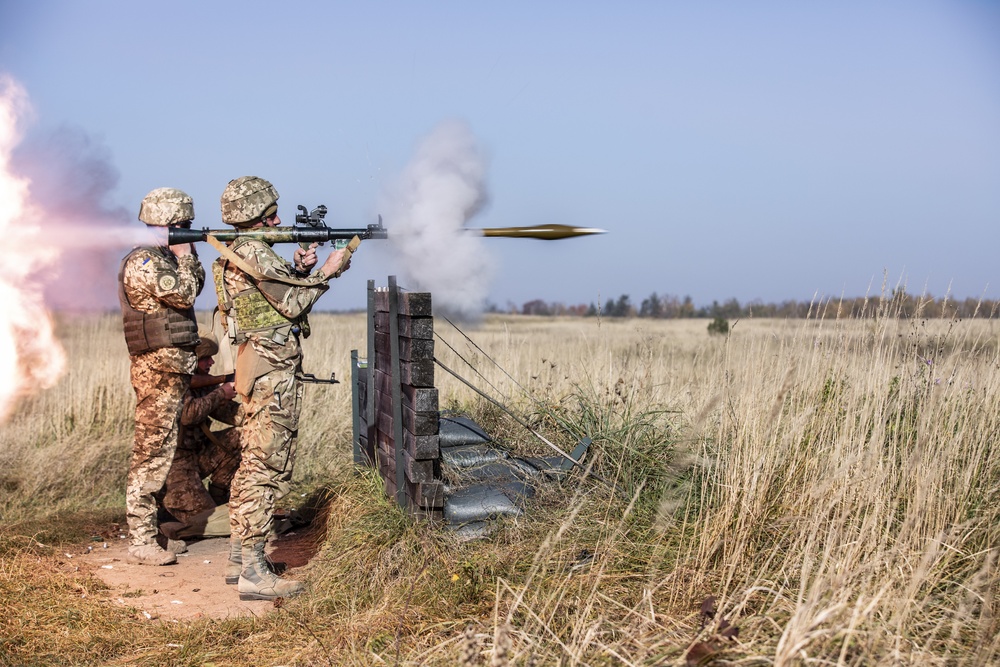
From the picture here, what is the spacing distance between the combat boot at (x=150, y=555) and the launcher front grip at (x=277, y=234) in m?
2.19

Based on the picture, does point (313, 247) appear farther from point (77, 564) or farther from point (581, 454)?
point (77, 564)

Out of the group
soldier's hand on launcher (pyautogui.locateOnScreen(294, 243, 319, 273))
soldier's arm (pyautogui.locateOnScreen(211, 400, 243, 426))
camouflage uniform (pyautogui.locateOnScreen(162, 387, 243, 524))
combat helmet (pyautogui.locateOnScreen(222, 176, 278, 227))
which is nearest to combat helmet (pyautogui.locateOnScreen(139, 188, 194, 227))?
combat helmet (pyautogui.locateOnScreen(222, 176, 278, 227))

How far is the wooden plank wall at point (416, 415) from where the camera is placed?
16.4ft

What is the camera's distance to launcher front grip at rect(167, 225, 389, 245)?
5469mm

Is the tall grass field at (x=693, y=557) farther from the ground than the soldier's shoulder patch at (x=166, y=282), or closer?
closer

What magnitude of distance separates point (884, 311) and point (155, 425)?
5182 millimetres

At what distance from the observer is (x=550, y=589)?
3.96 meters

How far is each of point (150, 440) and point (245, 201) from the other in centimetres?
197

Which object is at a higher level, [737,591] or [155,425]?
[155,425]

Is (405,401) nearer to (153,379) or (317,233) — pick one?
(317,233)

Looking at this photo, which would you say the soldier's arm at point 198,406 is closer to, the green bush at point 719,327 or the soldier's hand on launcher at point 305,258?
the soldier's hand on launcher at point 305,258

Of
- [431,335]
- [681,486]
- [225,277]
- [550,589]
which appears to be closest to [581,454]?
[681,486]

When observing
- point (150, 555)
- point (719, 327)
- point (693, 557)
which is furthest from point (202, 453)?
point (719, 327)

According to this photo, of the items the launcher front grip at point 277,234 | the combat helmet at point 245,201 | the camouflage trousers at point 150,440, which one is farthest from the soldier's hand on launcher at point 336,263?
the camouflage trousers at point 150,440
